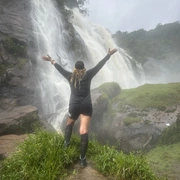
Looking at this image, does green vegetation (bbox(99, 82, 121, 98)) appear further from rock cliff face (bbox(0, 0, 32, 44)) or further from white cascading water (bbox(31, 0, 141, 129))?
rock cliff face (bbox(0, 0, 32, 44))

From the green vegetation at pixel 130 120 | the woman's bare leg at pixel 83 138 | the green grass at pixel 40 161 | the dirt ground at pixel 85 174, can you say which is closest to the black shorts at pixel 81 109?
the woman's bare leg at pixel 83 138

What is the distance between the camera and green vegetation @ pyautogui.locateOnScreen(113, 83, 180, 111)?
14.7 meters

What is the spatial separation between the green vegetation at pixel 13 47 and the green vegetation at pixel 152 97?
879 cm

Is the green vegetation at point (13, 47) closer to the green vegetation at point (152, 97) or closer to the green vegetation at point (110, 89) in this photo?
the green vegetation at point (110, 89)

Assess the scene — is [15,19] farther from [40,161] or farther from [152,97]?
[40,161]

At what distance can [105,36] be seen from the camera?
37125 mm

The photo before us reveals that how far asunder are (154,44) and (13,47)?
46.8 m

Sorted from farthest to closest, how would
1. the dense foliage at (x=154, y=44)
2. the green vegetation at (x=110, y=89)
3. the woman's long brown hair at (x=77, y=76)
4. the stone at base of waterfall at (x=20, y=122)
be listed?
the dense foliage at (x=154, y=44) < the green vegetation at (x=110, y=89) < the stone at base of waterfall at (x=20, y=122) < the woman's long brown hair at (x=77, y=76)

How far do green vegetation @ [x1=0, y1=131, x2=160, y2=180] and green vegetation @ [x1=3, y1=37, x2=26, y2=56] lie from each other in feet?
45.0

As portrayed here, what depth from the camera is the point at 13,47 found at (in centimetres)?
1683

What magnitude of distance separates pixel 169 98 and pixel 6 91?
11.9 metres

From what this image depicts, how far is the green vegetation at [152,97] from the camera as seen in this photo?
14727 millimetres

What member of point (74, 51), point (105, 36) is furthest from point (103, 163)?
point (105, 36)

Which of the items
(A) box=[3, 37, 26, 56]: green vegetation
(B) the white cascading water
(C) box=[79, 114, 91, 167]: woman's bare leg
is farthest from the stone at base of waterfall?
(A) box=[3, 37, 26, 56]: green vegetation
